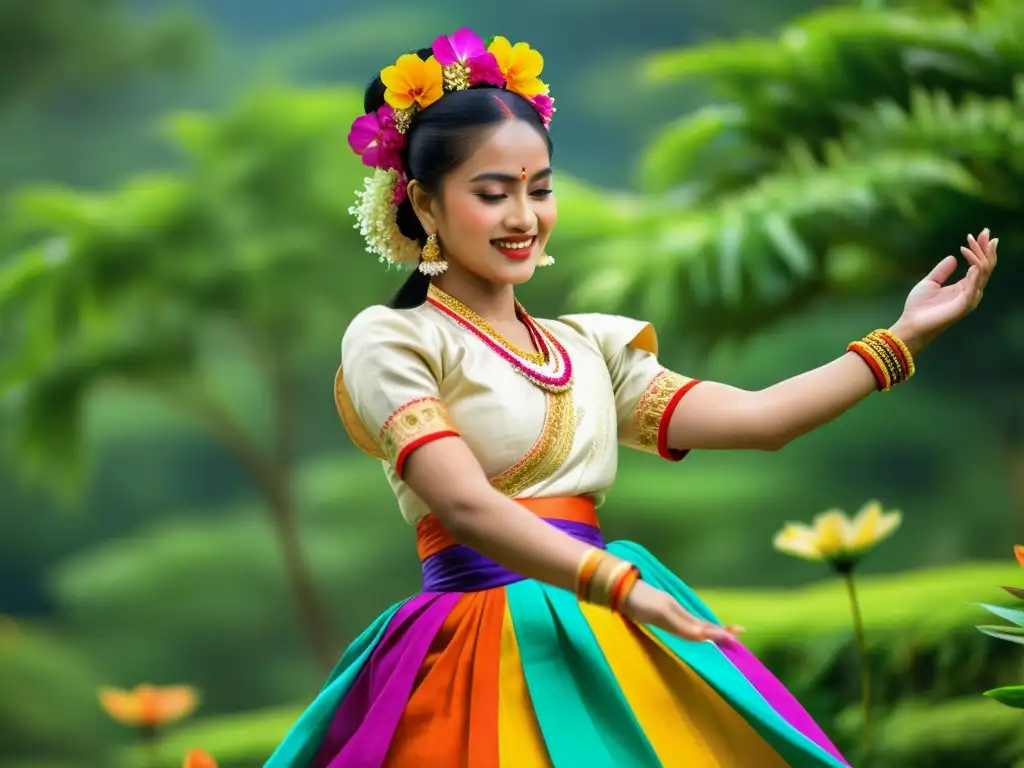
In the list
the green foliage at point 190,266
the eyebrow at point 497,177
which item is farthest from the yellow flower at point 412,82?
the green foliage at point 190,266

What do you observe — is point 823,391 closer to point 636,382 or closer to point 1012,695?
point 636,382

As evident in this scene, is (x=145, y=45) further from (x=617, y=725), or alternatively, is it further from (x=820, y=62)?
(x=617, y=725)

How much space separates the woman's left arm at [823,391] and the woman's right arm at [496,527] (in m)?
0.31

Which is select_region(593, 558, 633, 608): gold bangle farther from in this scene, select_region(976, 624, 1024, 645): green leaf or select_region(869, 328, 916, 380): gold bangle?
select_region(976, 624, 1024, 645): green leaf

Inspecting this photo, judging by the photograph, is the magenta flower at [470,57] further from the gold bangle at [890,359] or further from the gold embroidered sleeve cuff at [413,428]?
the gold bangle at [890,359]

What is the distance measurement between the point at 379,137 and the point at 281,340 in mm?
4371

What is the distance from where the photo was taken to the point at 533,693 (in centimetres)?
145

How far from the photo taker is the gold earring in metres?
1.63

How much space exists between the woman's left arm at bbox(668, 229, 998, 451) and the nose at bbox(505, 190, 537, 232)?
0.29 metres

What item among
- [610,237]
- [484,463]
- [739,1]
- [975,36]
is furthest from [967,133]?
[484,463]

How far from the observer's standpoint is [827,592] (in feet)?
12.4

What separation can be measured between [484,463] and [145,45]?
16.4 ft

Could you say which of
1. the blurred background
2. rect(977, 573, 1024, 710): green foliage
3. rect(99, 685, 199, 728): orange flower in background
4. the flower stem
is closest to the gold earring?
rect(977, 573, 1024, 710): green foliage

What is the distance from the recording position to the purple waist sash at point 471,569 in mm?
1540
